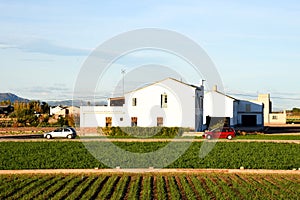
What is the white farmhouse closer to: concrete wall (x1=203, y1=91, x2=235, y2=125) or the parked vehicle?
concrete wall (x1=203, y1=91, x2=235, y2=125)

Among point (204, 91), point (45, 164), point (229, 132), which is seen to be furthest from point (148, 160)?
point (204, 91)

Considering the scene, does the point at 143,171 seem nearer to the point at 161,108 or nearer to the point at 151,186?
the point at 151,186

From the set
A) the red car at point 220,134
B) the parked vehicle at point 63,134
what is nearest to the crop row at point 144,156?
the red car at point 220,134

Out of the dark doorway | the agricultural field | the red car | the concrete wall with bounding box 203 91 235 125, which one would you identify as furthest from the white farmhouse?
the agricultural field

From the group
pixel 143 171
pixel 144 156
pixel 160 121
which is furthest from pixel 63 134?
pixel 143 171

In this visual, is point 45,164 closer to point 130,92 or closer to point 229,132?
point 229,132

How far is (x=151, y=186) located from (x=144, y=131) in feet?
105

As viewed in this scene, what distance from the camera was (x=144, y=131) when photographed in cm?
5519

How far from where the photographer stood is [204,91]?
67312 millimetres

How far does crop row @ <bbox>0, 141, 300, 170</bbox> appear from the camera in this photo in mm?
29803

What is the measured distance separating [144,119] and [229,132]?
11.6 m

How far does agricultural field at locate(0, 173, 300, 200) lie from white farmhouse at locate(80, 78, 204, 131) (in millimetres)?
31249

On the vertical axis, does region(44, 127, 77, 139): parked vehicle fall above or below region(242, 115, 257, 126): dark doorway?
below

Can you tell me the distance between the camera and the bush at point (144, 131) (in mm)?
54938
